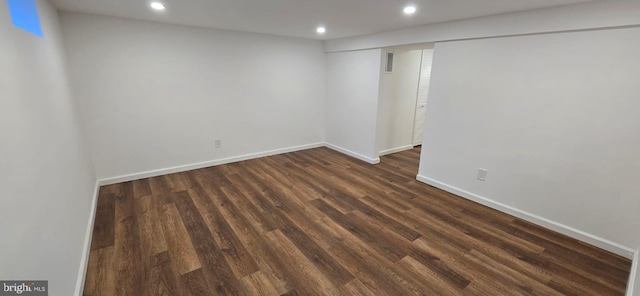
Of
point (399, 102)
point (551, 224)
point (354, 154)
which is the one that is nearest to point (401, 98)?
point (399, 102)

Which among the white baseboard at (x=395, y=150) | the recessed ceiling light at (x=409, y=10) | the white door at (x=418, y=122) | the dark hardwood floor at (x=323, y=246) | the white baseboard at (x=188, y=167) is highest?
the recessed ceiling light at (x=409, y=10)

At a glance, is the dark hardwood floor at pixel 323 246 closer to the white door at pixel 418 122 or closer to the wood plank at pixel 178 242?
the wood plank at pixel 178 242

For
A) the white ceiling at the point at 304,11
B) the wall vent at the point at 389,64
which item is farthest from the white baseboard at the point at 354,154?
the white ceiling at the point at 304,11

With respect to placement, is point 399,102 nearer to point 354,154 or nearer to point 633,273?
point 354,154

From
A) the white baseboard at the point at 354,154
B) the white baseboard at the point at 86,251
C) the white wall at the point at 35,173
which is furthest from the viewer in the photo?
the white baseboard at the point at 354,154

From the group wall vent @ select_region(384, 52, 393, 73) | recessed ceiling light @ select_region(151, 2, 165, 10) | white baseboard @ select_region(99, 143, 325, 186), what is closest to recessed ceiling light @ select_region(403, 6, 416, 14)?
wall vent @ select_region(384, 52, 393, 73)

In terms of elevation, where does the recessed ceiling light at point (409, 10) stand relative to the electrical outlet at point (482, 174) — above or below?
above

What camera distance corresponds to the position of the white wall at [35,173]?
1072mm

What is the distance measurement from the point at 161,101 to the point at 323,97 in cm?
288

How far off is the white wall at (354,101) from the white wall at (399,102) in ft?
0.63

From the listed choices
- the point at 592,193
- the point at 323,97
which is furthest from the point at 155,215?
the point at 592,193

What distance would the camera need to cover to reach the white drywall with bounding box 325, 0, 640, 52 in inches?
80.2

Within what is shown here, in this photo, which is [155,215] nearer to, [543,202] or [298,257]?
[298,257]

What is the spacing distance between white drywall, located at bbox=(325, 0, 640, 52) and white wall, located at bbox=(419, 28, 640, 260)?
0.26 feet
